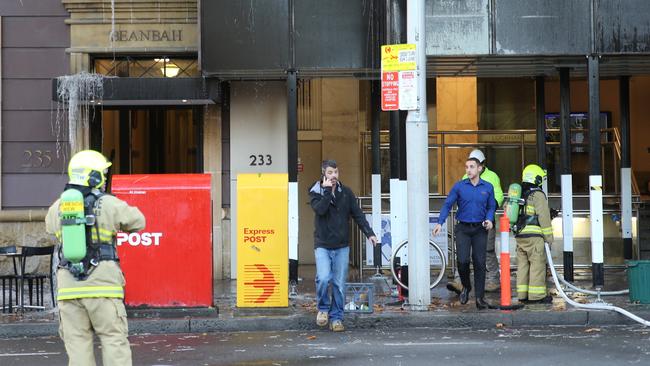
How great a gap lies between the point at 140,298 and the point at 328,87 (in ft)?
23.3

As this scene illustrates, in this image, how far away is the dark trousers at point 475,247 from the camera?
10.8m

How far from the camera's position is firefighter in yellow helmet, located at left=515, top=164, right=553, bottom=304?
1117 cm

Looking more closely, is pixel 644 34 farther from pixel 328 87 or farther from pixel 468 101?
pixel 328 87

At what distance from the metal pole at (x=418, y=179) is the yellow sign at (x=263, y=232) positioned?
1.54 metres

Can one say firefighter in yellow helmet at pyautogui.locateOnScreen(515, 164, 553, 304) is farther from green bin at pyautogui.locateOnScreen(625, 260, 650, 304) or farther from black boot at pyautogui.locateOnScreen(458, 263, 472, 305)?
green bin at pyautogui.locateOnScreen(625, 260, 650, 304)

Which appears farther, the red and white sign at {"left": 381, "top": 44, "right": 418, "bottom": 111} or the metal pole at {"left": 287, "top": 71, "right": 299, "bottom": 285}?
the metal pole at {"left": 287, "top": 71, "right": 299, "bottom": 285}

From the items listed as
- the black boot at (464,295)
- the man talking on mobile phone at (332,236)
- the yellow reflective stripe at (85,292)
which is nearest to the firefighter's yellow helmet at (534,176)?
the black boot at (464,295)

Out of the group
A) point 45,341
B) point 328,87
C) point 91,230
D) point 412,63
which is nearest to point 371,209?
point 328,87

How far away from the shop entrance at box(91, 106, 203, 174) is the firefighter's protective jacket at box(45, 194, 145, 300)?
9134 mm

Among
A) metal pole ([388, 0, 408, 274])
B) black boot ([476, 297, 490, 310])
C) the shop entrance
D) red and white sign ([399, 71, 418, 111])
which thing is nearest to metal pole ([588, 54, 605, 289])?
black boot ([476, 297, 490, 310])

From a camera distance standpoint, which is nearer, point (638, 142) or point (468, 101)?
point (468, 101)

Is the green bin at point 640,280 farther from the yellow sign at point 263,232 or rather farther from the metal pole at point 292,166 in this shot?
the metal pole at point 292,166

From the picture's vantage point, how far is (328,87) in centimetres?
1639

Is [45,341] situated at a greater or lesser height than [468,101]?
lesser
